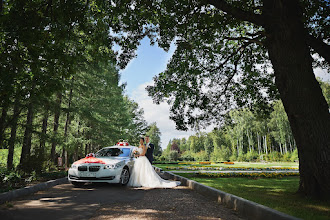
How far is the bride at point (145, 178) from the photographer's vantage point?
9.03 meters

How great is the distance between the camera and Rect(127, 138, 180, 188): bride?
9.03 metres

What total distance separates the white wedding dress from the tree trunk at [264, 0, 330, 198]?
4.97m

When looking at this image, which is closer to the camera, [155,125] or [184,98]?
[184,98]

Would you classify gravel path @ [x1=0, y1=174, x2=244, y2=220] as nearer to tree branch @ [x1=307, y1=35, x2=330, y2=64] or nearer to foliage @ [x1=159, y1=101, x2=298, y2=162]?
tree branch @ [x1=307, y1=35, x2=330, y2=64]

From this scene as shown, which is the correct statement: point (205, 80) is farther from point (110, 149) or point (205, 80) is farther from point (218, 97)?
point (110, 149)

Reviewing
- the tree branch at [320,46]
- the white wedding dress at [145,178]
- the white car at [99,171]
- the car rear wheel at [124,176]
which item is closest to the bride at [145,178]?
the white wedding dress at [145,178]

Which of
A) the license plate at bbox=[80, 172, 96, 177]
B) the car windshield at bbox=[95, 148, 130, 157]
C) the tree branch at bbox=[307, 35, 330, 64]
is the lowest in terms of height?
the license plate at bbox=[80, 172, 96, 177]

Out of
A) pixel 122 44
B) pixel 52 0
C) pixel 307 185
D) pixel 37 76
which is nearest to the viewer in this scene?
pixel 307 185

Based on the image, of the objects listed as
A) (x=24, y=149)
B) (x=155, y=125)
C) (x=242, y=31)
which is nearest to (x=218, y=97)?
(x=242, y=31)

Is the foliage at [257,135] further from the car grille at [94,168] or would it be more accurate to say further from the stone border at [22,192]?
the stone border at [22,192]

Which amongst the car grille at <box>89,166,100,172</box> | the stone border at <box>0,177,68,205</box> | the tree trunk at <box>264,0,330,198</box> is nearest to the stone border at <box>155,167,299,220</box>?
the tree trunk at <box>264,0,330,198</box>

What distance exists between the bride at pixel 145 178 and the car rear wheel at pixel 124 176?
0.66 feet

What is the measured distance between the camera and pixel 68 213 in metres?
4.61

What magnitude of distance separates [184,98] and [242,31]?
4845 mm
